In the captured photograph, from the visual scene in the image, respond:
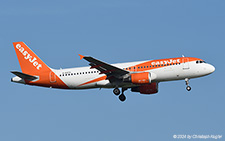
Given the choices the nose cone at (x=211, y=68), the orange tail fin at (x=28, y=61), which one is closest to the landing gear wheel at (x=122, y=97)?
the orange tail fin at (x=28, y=61)

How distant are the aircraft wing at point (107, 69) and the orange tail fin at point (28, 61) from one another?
7.88m

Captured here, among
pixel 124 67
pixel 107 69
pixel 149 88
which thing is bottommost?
pixel 149 88

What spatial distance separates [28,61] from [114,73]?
1195 cm

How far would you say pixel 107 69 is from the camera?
5325 centimetres

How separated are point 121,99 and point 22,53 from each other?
14.0 meters

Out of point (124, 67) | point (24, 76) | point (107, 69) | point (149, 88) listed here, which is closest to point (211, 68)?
point (149, 88)

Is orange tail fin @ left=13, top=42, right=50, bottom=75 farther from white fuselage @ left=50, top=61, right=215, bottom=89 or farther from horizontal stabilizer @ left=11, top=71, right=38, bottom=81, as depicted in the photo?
white fuselage @ left=50, top=61, right=215, bottom=89

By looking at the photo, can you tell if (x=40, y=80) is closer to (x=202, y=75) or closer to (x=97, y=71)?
(x=97, y=71)

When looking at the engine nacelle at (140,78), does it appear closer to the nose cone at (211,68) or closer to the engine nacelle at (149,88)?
the engine nacelle at (149,88)

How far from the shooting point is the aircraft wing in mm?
51256

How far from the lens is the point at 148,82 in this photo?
5250 centimetres

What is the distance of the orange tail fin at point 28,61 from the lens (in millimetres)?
57625

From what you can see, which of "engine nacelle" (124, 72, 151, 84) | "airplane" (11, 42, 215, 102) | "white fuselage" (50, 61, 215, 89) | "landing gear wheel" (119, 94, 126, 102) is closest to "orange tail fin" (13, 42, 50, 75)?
"airplane" (11, 42, 215, 102)

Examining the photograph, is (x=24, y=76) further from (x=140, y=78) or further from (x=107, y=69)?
(x=140, y=78)
